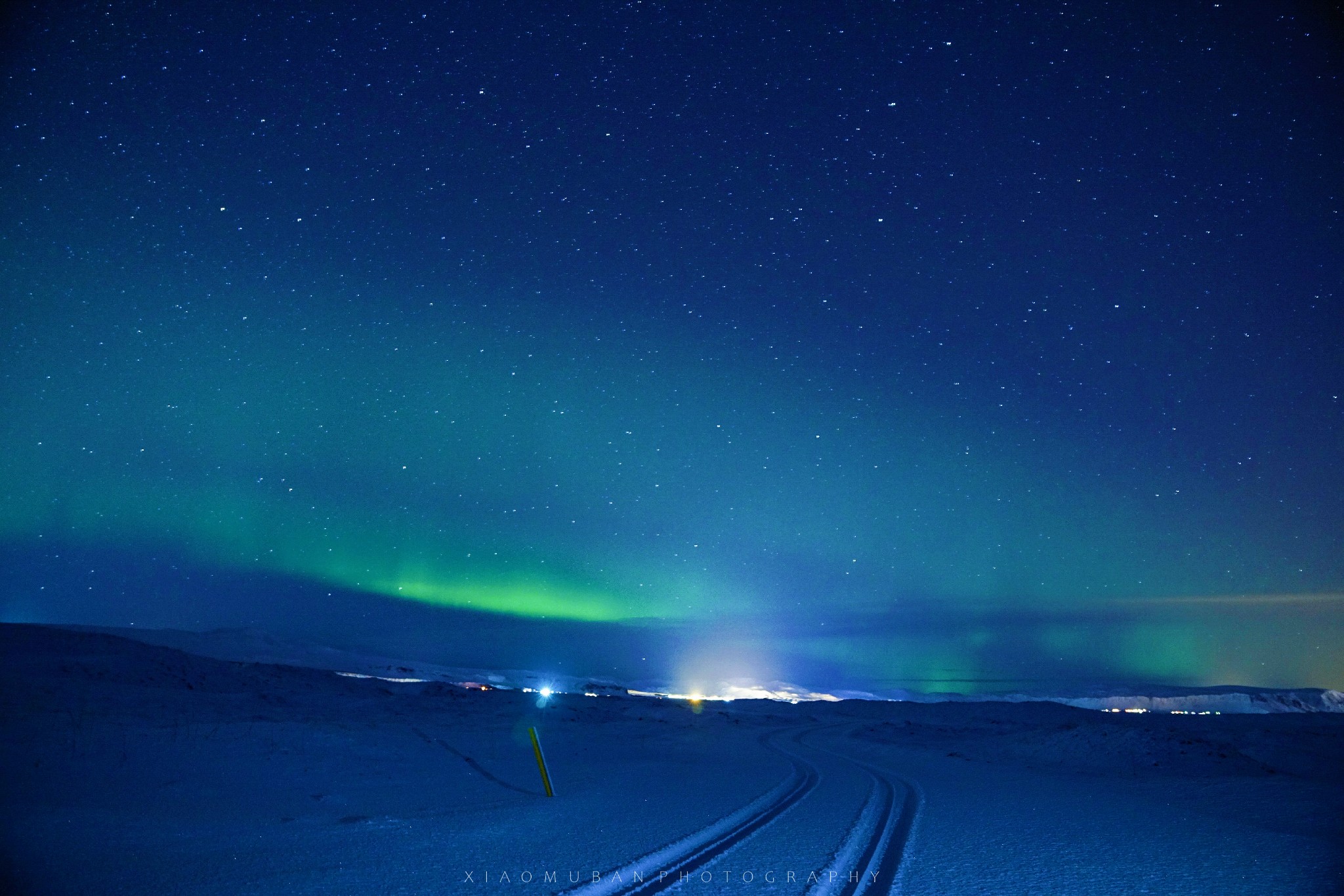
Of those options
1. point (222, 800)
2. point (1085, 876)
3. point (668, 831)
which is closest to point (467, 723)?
point (222, 800)

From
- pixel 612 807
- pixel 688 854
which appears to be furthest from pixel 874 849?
pixel 612 807

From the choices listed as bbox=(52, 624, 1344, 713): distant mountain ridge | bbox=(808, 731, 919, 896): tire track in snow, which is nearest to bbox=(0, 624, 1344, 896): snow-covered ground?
bbox=(808, 731, 919, 896): tire track in snow

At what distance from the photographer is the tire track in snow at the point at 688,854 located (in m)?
5.26

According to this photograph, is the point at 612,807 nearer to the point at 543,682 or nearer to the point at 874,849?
the point at 874,849

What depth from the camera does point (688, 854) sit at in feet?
20.9

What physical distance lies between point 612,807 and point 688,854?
3.08 metres

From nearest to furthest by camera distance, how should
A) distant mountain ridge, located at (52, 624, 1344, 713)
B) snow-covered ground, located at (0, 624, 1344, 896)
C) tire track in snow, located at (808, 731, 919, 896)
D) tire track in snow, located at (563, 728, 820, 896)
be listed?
tire track in snow, located at (563, 728, 820, 896)
tire track in snow, located at (808, 731, 919, 896)
snow-covered ground, located at (0, 624, 1344, 896)
distant mountain ridge, located at (52, 624, 1344, 713)

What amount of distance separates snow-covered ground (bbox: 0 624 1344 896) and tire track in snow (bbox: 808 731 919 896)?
0.14ft

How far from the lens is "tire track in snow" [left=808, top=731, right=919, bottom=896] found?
→ 5383mm

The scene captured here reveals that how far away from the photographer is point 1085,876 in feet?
19.4

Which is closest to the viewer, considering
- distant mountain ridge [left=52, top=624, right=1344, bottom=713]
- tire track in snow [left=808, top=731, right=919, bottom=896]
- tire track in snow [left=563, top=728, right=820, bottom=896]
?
tire track in snow [left=563, top=728, right=820, bottom=896]

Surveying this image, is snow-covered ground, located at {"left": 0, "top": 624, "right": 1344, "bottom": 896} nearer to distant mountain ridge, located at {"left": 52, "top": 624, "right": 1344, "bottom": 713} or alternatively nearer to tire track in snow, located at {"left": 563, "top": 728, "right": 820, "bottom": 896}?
tire track in snow, located at {"left": 563, "top": 728, "right": 820, "bottom": 896}

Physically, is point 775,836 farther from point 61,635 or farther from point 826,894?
point 61,635

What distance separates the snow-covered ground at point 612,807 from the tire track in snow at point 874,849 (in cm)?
4
